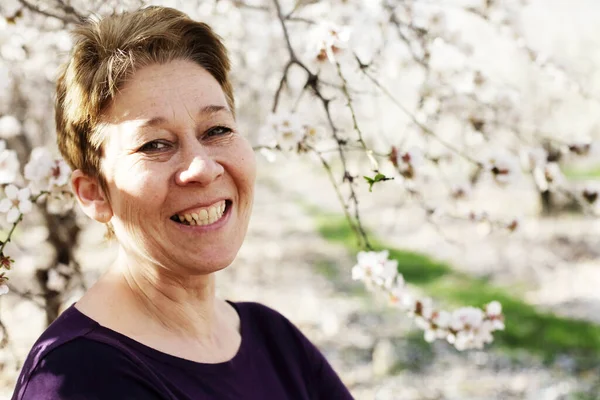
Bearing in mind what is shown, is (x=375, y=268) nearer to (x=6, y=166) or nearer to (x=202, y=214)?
(x=202, y=214)

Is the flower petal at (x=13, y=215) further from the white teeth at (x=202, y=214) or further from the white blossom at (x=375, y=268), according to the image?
the white blossom at (x=375, y=268)

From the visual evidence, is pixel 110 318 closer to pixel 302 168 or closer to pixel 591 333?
pixel 591 333

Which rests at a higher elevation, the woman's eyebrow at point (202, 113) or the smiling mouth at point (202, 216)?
the woman's eyebrow at point (202, 113)

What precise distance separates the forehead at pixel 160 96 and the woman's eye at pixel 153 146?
5cm

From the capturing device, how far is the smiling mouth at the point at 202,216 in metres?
1.44

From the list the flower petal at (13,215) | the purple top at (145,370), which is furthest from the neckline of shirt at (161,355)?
the flower petal at (13,215)

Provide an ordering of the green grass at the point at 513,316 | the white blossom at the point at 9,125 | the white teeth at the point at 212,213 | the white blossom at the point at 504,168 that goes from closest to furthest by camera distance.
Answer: the white teeth at the point at 212,213 → the white blossom at the point at 504,168 → the white blossom at the point at 9,125 → the green grass at the point at 513,316

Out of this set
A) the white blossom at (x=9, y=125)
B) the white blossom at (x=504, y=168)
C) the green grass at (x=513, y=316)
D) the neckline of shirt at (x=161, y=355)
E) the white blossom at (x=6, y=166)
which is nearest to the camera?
the neckline of shirt at (x=161, y=355)

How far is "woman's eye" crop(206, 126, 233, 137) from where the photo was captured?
150 centimetres

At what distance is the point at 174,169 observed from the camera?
4.62 feet

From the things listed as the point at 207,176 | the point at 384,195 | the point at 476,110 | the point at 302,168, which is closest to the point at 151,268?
the point at 207,176

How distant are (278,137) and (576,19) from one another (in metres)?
18.0

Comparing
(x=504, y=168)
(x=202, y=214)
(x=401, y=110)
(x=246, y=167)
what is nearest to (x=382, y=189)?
(x=401, y=110)

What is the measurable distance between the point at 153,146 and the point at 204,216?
0.18m
